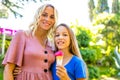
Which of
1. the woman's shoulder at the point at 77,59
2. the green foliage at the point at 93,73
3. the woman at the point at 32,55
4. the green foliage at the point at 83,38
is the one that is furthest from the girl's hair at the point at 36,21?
the green foliage at the point at 83,38

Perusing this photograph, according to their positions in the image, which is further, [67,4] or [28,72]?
[67,4]

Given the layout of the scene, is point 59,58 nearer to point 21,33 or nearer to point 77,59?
point 77,59

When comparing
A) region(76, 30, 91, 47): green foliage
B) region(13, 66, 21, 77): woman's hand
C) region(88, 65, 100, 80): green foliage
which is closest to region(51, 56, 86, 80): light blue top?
region(13, 66, 21, 77): woman's hand

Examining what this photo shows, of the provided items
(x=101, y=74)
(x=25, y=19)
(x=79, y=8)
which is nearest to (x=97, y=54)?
(x=101, y=74)

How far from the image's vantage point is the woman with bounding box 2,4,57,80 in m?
1.42

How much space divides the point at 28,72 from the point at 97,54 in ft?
13.3

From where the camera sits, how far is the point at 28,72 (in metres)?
1.43

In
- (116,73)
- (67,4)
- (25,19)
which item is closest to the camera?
(25,19)

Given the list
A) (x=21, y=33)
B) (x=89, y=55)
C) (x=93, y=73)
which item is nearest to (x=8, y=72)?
(x=21, y=33)

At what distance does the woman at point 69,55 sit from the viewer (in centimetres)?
141

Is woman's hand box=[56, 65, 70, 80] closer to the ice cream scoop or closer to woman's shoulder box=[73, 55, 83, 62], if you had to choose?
the ice cream scoop

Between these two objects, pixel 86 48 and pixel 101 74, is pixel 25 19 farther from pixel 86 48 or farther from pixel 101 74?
pixel 101 74

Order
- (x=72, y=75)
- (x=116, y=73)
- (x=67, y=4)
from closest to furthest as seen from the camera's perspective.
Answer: (x=72, y=75), (x=67, y=4), (x=116, y=73)

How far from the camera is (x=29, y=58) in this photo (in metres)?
1.41
